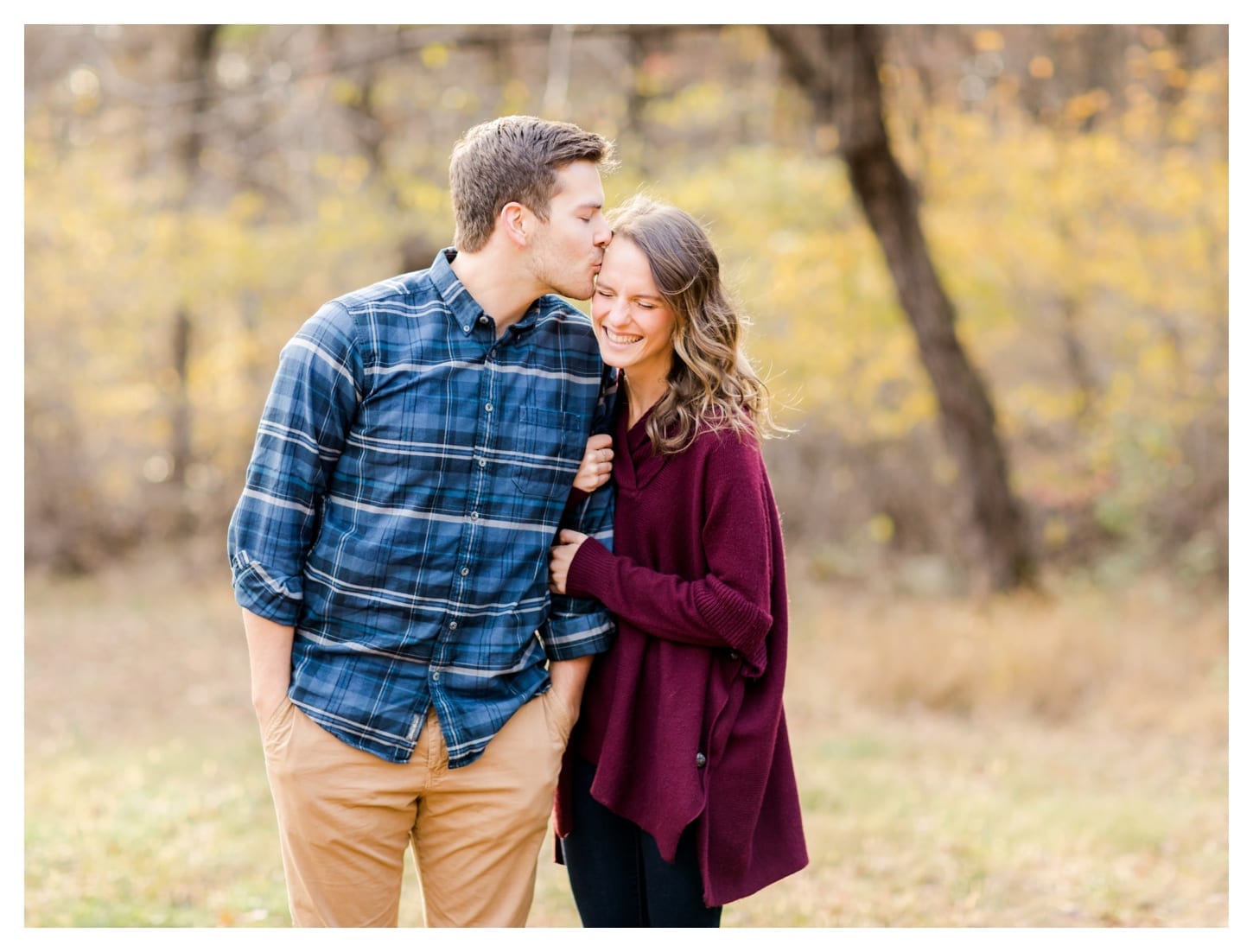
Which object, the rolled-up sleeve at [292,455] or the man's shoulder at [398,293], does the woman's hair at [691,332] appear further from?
the rolled-up sleeve at [292,455]

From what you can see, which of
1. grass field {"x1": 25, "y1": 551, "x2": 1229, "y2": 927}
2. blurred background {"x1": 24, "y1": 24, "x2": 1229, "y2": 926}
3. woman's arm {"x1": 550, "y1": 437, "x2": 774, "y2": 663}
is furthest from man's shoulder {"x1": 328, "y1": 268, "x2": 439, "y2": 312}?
blurred background {"x1": 24, "y1": 24, "x2": 1229, "y2": 926}

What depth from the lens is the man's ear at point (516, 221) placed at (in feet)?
8.38

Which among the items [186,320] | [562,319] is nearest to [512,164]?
[562,319]

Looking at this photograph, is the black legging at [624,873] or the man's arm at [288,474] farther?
the black legging at [624,873]

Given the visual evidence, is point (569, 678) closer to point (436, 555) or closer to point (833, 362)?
point (436, 555)

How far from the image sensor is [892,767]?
619 centimetres

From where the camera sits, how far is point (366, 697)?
2.50 metres

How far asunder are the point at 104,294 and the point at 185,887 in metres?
8.54

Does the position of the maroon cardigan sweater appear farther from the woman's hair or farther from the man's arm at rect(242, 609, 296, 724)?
the man's arm at rect(242, 609, 296, 724)

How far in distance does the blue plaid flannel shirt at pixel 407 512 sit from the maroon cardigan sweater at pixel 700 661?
162 mm

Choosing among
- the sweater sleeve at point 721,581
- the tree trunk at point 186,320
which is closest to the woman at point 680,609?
the sweater sleeve at point 721,581

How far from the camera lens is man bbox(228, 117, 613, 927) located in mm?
2469

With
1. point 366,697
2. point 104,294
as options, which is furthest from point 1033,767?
→ point 104,294
